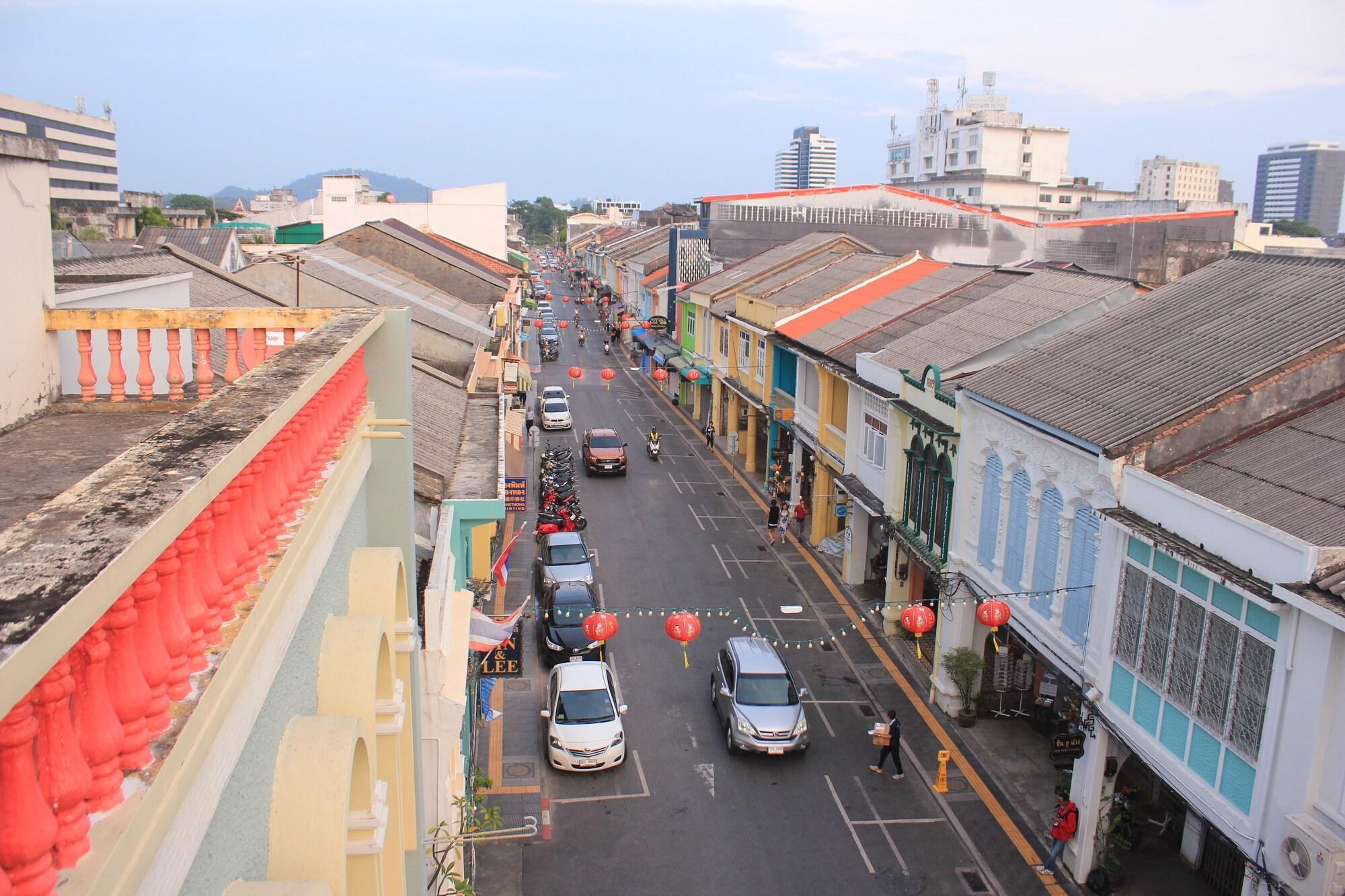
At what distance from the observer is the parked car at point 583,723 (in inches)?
714

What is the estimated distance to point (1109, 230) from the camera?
48250 millimetres

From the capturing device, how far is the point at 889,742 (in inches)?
706

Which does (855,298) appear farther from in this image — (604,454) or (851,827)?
(851,827)

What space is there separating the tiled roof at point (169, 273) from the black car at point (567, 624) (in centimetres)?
857

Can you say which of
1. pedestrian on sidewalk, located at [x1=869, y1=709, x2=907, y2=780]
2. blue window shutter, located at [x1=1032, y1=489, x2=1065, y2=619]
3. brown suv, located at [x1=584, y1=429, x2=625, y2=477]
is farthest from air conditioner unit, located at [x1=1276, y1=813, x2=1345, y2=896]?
brown suv, located at [x1=584, y1=429, x2=625, y2=477]

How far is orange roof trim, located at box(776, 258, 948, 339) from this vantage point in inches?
1245

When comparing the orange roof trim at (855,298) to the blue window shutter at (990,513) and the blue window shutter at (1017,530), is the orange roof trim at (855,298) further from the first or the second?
the blue window shutter at (1017,530)

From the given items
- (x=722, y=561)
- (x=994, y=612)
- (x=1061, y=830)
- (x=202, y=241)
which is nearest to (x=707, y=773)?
(x=994, y=612)

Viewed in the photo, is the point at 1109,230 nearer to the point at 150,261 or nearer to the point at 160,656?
the point at 150,261

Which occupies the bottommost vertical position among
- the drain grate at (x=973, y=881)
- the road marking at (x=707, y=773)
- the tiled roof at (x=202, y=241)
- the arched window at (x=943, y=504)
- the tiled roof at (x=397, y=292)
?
the road marking at (x=707, y=773)

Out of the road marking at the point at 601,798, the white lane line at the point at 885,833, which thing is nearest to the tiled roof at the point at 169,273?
the road marking at the point at 601,798

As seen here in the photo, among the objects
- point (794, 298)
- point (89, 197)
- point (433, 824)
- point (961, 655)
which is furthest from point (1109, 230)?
point (89, 197)

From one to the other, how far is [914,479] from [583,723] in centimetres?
848

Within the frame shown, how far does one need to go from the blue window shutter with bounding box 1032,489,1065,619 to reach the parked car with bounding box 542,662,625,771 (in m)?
7.36
